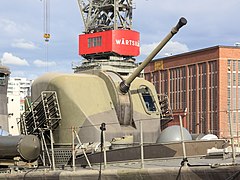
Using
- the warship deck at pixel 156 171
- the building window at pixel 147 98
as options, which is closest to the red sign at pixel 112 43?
the building window at pixel 147 98

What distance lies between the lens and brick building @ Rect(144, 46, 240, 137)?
192ft

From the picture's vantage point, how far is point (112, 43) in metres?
55.4

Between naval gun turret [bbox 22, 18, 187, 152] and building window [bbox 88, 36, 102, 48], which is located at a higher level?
building window [bbox 88, 36, 102, 48]

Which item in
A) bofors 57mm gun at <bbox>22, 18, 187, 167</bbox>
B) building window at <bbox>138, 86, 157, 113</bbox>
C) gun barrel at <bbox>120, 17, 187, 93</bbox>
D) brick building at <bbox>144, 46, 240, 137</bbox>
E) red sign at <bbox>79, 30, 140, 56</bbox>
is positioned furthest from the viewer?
brick building at <bbox>144, 46, 240, 137</bbox>

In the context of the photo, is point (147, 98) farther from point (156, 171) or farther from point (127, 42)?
point (127, 42)

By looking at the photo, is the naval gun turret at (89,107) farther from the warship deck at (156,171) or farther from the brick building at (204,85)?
the brick building at (204,85)

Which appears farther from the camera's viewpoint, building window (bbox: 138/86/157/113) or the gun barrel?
building window (bbox: 138/86/157/113)

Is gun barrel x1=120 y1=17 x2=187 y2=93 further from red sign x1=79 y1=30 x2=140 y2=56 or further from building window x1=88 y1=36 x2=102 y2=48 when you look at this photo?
building window x1=88 y1=36 x2=102 y2=48

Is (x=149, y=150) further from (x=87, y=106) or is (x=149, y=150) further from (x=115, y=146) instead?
(x=87, y=106)

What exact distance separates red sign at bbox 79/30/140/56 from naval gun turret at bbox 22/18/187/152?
1512 inches

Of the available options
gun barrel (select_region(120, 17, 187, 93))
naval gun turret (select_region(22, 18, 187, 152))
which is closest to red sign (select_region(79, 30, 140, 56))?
naval gun turret (select_region(22, 18, 187, 152))

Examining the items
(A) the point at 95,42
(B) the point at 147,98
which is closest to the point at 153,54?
(B) the point at 147,98

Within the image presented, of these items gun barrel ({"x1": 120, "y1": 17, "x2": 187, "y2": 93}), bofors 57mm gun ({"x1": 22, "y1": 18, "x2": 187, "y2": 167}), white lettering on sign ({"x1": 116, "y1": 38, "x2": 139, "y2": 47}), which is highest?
white lettering on sign ({"x1": 116, "y1": 38, "x2": 139, "y2": 47})

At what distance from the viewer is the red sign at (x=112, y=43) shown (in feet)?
179
